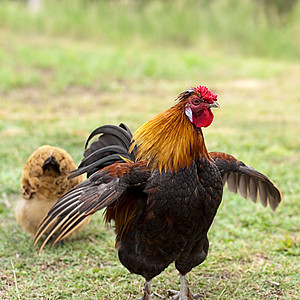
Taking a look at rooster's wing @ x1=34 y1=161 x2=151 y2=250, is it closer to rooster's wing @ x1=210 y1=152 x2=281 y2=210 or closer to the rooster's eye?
the rooster's eye

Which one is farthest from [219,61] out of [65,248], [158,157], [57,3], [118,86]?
[158,157]

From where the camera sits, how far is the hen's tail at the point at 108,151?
3541 millimetres

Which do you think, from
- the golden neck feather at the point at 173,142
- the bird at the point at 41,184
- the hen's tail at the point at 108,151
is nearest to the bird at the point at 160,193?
the golden neck feather at the point at 173,142

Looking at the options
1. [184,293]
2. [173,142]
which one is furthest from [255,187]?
[173,142]

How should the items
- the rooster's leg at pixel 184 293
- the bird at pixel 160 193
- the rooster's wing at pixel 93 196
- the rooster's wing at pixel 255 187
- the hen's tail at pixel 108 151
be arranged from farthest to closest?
the rooster's wing at pixel 255 187 → the rooster's leg at pixel 184 293 → the hen's tail at pixel 108 151 → the bird at pixel 160 193 → the rooster's wing at pixel 93 196

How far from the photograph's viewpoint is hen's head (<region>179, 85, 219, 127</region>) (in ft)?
10.3

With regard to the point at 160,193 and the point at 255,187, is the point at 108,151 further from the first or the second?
the point at 255,187

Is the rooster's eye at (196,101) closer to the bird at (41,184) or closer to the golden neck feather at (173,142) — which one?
the golden neck feather at (173,142)

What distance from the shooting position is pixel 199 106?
3150mm

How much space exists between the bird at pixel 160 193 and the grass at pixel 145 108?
0.65 metres

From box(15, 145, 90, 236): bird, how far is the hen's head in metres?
1.65

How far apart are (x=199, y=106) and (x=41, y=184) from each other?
6.25 feet

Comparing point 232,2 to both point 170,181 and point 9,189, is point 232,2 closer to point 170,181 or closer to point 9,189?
point 9,189

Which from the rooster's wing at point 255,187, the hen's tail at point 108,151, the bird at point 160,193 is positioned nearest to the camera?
the bird at point 160,193
